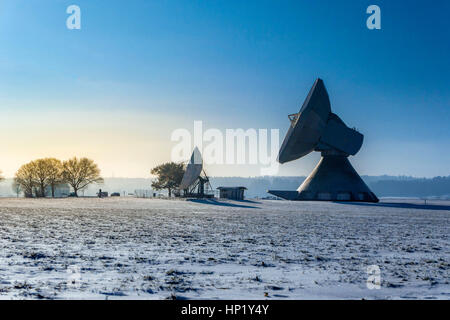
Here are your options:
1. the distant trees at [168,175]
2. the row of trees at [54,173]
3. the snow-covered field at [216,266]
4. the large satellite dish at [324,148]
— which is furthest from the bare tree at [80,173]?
the snow-covered field at [216,266]

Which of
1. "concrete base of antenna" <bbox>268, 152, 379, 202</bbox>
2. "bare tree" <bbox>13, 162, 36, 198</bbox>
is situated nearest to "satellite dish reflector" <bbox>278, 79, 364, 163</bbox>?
"concrete base of antenna" <bbox>268, 152, 379, 202</bbox>

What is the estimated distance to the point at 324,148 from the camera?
2399 inches

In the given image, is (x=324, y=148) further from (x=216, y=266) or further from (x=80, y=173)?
(x=80, y=173)

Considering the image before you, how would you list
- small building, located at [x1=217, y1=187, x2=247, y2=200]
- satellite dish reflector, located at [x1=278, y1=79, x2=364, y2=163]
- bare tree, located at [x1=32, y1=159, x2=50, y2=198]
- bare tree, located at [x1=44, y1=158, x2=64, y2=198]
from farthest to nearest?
bare tree, located at [x1=44, y1=158, x2=64, y2=198] → bare tree, located at [x1=32, y1=159, x2=50, y2=198] → small building, located at [x1=217, y1=187, x2=247, y2=200] → satellite dish reflector, located at [x1=278, y1=79, x2=364, y2=163]

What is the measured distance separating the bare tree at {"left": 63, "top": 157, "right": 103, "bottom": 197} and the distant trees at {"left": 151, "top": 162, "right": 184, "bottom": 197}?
14463 millimetres

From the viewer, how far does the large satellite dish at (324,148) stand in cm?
5450

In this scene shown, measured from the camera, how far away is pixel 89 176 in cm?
10400

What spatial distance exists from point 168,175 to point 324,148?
5555cm

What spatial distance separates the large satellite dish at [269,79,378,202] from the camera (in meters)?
54.5

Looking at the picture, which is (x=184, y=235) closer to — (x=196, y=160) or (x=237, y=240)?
(x=237, y=240)

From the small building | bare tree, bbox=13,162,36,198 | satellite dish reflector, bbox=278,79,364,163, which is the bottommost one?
the small building

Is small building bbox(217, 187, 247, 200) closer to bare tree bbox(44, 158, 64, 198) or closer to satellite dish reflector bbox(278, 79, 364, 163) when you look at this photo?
satellite dish reflector bbox(278, 79, 364, 163)
